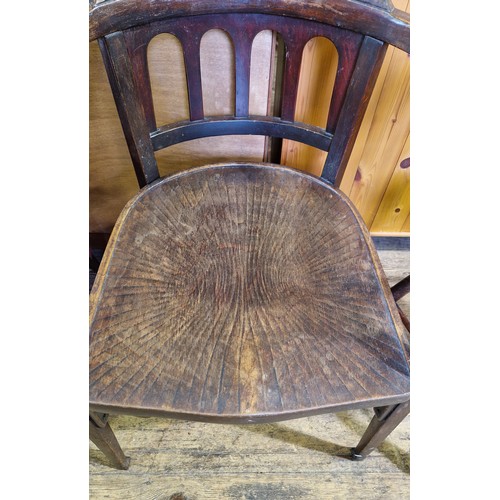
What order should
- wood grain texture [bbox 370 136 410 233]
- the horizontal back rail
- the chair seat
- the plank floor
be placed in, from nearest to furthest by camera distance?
1. the chair seat
2. the horizontal back rail
3. the plank floor
4. wood grain texture [bbox 370 136 410 233]

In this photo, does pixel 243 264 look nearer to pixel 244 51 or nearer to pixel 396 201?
pixel 244 51

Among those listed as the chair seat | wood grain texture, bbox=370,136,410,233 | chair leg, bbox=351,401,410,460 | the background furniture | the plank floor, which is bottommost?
the plank floor

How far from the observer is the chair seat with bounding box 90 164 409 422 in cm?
60

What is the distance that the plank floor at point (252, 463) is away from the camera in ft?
3.09

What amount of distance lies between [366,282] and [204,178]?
364 mm

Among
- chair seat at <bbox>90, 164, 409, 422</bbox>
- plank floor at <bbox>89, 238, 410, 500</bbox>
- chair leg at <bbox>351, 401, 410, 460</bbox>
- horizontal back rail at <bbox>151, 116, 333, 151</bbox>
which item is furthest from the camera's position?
plank floor at <bbox>89, 238, 410, 500</bbox>

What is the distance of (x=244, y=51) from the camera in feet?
2.59

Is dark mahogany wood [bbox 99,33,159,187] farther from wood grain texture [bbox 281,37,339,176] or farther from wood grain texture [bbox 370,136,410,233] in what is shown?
wood grain texture [bbox 370,136,410,233]

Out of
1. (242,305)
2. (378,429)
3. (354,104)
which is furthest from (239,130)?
(378,429)

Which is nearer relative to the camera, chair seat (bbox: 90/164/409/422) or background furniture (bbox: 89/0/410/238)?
chair seat (bbox: 90/164/409/422)

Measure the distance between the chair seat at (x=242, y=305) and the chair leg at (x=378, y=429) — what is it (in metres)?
0.13

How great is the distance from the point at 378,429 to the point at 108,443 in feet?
1.61

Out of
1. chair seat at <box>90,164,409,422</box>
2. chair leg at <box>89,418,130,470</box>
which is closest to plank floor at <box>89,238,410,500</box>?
chair leg at <box>89,418,130,470</box>

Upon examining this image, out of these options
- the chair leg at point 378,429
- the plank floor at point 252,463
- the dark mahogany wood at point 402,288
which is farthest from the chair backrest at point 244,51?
the plank floor at point 252,463
